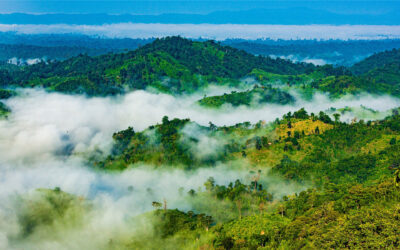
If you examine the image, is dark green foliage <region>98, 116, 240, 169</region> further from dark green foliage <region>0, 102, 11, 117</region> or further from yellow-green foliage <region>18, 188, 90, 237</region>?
dark green foliage <region>0, 102, 11, 117</region>

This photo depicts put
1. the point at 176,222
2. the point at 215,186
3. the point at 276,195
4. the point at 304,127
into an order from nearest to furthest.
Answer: the point at 176,222 → the point at 276,195 → the point at 215,186 → the point at 304,127

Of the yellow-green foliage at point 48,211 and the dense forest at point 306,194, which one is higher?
the dense forest at point 306,194

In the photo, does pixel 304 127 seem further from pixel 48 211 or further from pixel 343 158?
pixel 48 211

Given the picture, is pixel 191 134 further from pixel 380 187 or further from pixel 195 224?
pixel 380 187

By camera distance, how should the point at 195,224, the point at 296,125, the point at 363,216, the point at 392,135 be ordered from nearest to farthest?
1. the point at 363,216
2. the point at 195,224
3. the point at 392,135
4. the point at 296,125


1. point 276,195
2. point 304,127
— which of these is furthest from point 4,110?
point 276,195

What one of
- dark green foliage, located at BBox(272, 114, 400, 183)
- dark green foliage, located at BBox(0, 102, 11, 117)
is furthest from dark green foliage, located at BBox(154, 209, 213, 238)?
dark green foliage, located at BBox(0, 102, 11, 117)

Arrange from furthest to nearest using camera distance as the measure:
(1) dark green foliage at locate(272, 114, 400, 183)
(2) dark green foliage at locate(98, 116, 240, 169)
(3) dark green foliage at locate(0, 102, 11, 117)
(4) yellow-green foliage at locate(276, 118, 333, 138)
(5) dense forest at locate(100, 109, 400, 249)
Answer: (3) dark green foliage at locate(0, 102, 11, 117) → (2) dark green foliage at locate(98, 116, 240, 169) → (4) yellow-green foliage at locate(276, 118, 333, 138) → (1) dark green foliage at locate(272, 114, 400, 183) → (5) dense forest at locate(100, 109, 400, 249)

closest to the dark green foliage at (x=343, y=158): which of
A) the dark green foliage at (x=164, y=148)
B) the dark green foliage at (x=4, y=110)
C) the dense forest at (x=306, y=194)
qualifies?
the dense forest at (x=306, y=194)

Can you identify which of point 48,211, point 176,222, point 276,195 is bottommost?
point 48,211

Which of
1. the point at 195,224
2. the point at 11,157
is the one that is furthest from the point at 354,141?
the point at 11,157

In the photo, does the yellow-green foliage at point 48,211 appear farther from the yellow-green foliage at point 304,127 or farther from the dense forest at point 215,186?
the yellow-green foliage at point 304,127
